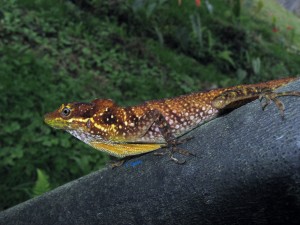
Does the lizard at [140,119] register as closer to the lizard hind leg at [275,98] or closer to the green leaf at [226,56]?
the lizard hind leg at [275,98]

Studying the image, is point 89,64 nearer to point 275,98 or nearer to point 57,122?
point 57,122

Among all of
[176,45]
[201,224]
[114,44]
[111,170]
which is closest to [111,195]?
[111,170]

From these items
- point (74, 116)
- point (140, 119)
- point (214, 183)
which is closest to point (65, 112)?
point (74, 116)

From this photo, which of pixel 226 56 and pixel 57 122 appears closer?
pixel 57 122

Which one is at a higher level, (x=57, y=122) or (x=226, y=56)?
(x=57, y=122)

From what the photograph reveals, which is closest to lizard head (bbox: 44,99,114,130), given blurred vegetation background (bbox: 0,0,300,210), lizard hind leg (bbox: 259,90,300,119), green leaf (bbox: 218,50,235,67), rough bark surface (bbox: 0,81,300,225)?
rough bark surface (bbox: 0,81,300,225)

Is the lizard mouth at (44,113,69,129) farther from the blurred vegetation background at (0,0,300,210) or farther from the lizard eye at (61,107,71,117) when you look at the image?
the blurred vegetation background at (0,0,300,210)

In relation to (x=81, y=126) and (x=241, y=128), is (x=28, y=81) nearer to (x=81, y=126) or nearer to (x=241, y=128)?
(x=81, y=126)
